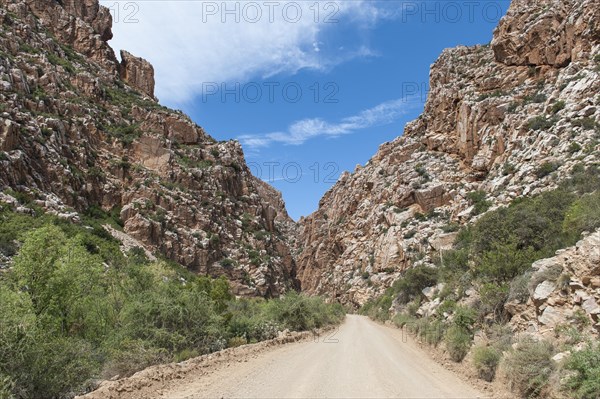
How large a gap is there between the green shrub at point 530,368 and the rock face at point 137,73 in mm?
87030

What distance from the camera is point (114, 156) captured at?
5850 centimetres

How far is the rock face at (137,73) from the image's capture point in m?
84.6

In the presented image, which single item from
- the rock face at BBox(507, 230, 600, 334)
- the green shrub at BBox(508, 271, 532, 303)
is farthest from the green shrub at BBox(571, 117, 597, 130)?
the rock face at BBox(507, 230, 600, 334)

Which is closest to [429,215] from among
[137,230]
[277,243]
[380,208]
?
[380,208]

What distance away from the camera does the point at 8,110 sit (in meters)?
41.4

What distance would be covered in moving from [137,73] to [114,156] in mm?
34728

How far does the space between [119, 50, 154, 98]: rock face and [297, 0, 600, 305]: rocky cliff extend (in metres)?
50.5

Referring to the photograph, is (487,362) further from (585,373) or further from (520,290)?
(585,373)

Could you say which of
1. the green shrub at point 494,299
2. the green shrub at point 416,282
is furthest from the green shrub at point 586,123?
the green shrub at point 494,299

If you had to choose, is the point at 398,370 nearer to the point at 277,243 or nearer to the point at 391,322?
the point at 391,322

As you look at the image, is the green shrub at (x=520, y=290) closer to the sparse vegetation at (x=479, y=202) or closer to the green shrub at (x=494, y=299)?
the green shrub at (x=494, y=299)

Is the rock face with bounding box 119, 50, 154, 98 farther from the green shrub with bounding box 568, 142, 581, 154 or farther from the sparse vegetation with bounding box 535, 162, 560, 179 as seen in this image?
the green shrub with bounding box 568, 142, 581, 154

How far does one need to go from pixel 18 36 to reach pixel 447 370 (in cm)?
6820

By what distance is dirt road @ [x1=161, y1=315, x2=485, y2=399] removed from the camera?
937cm
